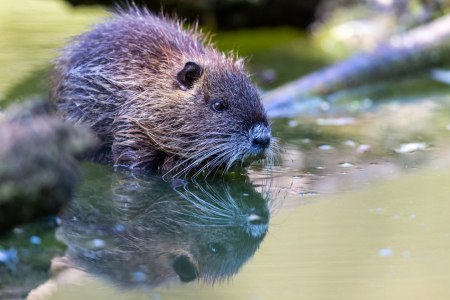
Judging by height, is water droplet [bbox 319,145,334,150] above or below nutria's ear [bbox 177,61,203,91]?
below

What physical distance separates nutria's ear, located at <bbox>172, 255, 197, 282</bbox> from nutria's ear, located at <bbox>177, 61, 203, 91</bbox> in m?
1.56

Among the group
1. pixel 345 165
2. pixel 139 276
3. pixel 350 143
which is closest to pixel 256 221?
pixel 139 276

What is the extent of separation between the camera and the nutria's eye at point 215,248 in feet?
8.25

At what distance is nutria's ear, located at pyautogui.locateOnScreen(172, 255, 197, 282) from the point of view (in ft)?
7.44

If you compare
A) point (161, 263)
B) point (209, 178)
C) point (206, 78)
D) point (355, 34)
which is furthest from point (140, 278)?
point (355, 34)

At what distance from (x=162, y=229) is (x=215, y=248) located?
0.35m

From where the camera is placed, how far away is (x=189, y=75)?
365cm

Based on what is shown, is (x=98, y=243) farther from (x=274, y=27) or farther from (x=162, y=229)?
(x=274, y=27)

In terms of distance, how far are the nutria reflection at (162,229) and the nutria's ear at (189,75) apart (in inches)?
27.8

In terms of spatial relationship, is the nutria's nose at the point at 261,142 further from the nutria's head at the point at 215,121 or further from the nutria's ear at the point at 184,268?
the nutria's ear at the point at 184,268

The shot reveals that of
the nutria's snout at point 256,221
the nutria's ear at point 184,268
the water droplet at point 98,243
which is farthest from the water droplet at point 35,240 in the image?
the nutria's snout at point 256,221

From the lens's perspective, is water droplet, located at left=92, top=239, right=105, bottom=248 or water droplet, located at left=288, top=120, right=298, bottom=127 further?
water droplet, located at left=288, top=120, right=298, bottom=127

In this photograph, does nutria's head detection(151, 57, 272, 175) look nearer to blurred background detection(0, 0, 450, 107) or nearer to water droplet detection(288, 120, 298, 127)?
water droplet detection(288, 120, 298, 127)

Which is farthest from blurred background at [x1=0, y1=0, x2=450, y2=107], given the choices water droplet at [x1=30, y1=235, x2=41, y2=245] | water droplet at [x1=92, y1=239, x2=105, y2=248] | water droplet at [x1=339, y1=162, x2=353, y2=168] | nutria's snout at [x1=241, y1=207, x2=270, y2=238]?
water droplet at [x1=30, y1=235, x2=41, y2=245]
